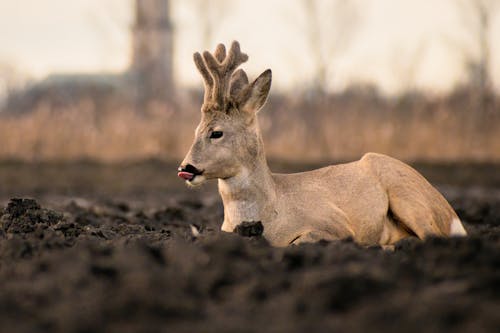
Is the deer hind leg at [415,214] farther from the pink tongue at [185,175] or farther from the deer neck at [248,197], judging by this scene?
the pink tongue at [185,175]

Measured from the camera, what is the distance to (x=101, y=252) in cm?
523

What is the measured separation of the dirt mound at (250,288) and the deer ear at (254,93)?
5.13 feet

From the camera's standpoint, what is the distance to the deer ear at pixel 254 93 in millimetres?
7016

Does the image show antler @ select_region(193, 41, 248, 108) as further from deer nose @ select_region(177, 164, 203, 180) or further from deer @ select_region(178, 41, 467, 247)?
deer nose @ select_region(177, 164, 203, 180)

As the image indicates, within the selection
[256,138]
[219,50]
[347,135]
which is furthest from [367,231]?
[347,135]

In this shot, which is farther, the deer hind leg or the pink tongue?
the deer hind leg

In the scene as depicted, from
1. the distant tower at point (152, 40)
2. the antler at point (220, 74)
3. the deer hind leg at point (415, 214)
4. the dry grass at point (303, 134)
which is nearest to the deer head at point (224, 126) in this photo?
the antler at point (220, 74)

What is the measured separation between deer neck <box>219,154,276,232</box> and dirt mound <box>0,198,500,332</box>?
0.96 meters

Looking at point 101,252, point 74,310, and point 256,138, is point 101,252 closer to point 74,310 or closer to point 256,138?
point 74,310

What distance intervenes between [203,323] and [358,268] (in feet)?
3.52

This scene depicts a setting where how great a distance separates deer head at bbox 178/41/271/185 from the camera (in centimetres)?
668

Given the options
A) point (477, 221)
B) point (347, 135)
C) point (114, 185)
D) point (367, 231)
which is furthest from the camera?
point (347, 135)

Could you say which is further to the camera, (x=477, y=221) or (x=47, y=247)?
(x=477, y=221)

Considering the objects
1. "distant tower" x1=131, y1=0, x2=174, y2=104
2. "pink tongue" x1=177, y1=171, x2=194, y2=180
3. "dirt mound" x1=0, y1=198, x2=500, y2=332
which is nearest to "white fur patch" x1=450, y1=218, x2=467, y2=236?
"dirt mound" x1=0, y1=198, x2=500, y2=332
